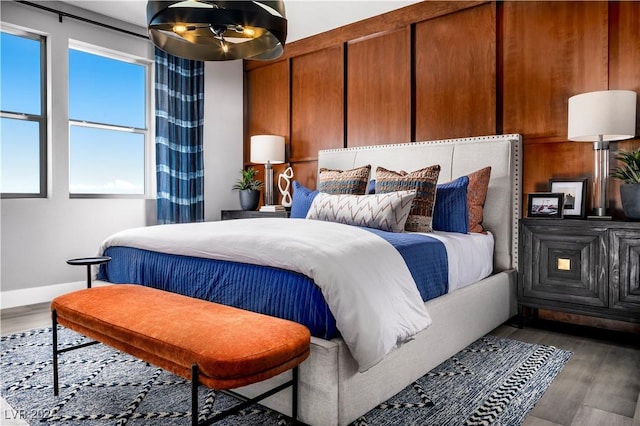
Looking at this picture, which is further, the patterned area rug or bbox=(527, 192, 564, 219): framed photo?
bbox=(527, 192, 564, 219): framed photo

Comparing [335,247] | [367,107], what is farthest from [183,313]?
[367,107]

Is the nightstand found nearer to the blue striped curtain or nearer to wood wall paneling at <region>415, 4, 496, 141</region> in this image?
wood wall paneling at <region>415, 4, 496, 141</region>

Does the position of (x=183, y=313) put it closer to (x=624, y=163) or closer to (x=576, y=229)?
(x=576, y=229)

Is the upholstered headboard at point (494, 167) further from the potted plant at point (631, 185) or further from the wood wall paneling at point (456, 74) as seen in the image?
the potted plant at point (631, 185)

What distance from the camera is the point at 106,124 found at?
14.2 feet

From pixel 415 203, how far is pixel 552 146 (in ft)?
3.95

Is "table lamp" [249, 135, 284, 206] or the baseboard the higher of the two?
"table lamp" [249, 135, 284, 206]

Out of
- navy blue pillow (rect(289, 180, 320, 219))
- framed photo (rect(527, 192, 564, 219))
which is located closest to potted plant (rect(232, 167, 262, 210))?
navy blue pillow (rect(289, 180, 320, 219))

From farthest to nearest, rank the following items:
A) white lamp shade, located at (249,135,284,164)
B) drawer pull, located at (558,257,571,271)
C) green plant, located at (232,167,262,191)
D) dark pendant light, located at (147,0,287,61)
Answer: green plant, located at (232,167,262,191) < white lamp shade, located at (249,135,284,164) < drawer pull, located at (558,257,571,271) < dark pendant light, located at (147,0,287,61)

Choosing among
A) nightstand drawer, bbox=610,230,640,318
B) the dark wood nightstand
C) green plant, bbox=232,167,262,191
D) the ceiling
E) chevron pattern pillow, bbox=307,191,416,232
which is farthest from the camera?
green plant, bbox=232,167,262,191

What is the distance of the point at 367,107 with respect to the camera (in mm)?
4309

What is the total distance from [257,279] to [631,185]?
2299mm

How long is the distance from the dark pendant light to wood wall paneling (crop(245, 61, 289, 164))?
2.32 meters

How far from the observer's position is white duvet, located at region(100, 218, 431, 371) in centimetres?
164
